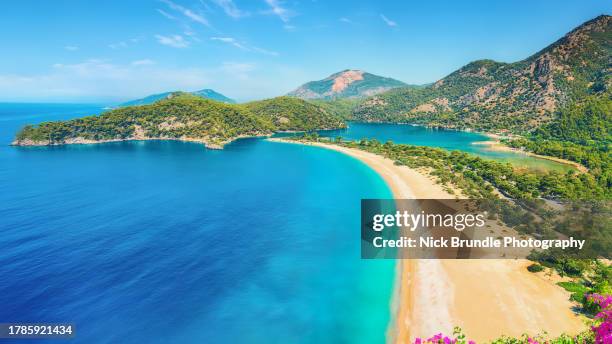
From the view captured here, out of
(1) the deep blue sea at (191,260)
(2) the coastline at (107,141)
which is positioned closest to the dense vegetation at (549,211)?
(1) the deep blue sea at (191,260)

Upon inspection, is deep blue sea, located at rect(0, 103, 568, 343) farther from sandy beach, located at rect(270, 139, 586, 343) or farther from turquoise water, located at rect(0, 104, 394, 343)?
sandy beach, located at rect(270, 139, 586, 343)

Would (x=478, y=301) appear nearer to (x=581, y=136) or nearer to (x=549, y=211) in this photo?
(x=549, y=211)

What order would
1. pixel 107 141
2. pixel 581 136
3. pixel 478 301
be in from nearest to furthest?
pixel 478 301, pixel 581 136, pixel 107 141

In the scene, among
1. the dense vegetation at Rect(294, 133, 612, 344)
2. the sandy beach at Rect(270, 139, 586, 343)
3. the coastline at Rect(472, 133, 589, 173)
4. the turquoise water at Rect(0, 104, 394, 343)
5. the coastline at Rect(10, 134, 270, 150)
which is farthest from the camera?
the coastline at Rect(10, 134, 270, 150)

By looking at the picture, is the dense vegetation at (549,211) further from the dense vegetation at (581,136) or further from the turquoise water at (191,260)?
the dense vegetation at (581,136)

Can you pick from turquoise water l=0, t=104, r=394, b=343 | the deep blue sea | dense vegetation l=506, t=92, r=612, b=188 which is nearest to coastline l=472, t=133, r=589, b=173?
dense vegetation l=506, t=92, r=612, b=188

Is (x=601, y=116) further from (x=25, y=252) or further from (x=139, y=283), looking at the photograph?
(x=25, y=252)

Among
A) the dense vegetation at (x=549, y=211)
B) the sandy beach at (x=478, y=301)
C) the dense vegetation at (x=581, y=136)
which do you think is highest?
the dense vegetation at (x=581, y=136)

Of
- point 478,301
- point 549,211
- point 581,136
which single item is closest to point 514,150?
point 581,136
